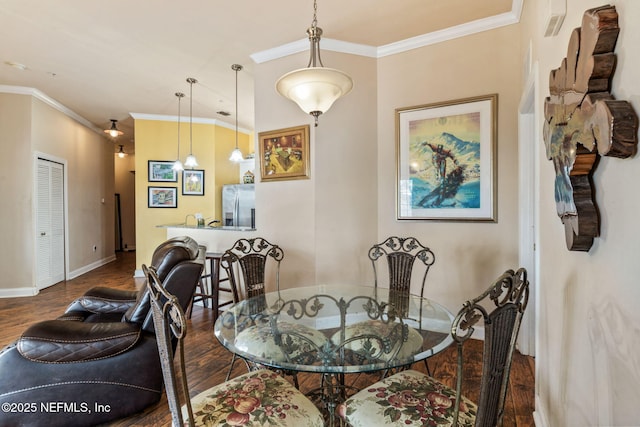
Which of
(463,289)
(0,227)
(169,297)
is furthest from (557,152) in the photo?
(0,227)

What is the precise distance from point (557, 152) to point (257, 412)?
5.32 feet

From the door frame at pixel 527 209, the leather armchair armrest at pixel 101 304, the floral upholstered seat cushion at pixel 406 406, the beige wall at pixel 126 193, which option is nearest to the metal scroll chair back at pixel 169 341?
the floral upholstered seat cushion at pixel 406 406

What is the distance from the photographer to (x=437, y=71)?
2.97 m

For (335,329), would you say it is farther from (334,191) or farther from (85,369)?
(334,191)

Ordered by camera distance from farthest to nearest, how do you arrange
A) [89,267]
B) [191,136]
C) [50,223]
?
[89,267] → [191,136] → [50,223]

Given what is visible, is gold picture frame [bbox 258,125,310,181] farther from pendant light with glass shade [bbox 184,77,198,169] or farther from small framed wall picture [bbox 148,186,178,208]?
small framed wall picture [bbox 148,186,178,208]

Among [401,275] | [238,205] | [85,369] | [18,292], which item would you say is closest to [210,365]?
[85,369]

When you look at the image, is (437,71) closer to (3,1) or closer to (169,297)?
(169,297)

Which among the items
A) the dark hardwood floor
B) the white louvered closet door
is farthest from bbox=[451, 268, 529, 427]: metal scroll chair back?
the white louvered closet door

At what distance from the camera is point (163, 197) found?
5.71 metres

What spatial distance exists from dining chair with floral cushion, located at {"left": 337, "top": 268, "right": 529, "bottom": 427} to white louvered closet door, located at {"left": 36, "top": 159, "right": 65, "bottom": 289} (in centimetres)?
569

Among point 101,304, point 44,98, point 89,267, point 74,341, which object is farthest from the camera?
point 89,267

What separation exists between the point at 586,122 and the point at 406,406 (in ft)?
3.91

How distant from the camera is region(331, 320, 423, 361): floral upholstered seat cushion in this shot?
1.39 metres
